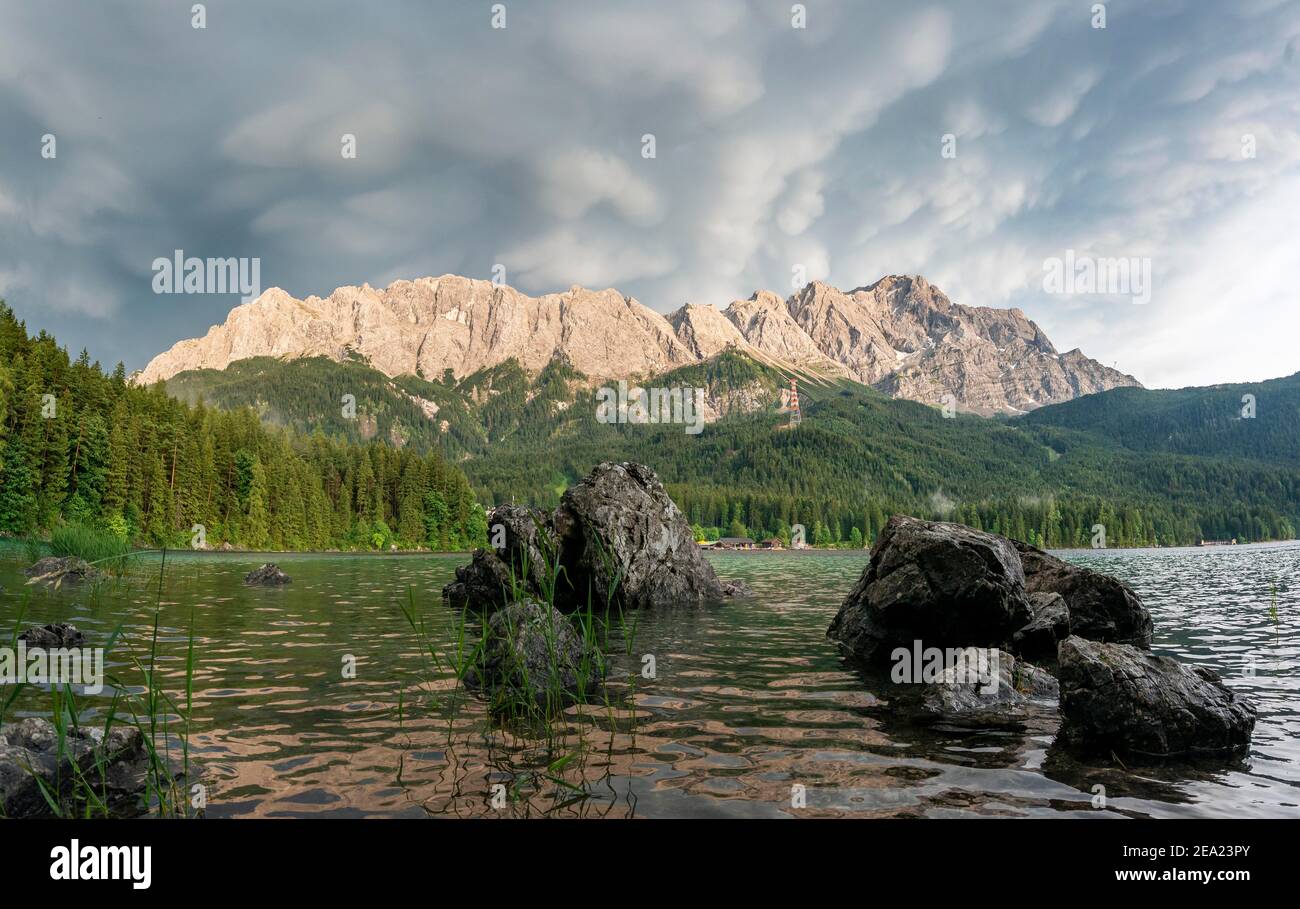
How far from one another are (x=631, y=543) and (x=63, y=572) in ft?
94.5

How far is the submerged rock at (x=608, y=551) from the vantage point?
3428 centimetres

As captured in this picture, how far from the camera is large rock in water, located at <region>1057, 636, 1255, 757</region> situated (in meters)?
10.7

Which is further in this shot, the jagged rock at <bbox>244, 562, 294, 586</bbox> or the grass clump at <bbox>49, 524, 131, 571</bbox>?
the jagged rock at <bbox>244, 562, 294, 586</bbox>

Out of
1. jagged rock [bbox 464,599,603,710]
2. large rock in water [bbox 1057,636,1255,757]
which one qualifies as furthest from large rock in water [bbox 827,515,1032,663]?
jagged rock [bbox 464,599,603,710]

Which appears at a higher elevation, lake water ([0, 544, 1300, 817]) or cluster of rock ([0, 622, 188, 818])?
cluster of rock ([0, 622, 188, 818])

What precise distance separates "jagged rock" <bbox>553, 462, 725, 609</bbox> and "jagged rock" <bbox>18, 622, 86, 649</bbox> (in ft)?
61.9

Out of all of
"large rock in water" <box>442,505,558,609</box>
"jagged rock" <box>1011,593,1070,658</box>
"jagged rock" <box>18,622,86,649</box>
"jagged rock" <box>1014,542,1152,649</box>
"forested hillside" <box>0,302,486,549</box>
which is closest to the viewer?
"jagged rock" <box>18,622,86,649</box>

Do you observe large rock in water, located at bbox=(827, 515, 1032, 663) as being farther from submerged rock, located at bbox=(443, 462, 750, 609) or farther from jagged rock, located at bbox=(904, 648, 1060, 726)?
submerged rock, located at bbox=(443, 462, 750, 609)

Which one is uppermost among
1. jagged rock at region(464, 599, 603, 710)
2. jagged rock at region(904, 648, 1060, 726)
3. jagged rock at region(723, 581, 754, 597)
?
jagged rock at region(464, 599, 603, 710)

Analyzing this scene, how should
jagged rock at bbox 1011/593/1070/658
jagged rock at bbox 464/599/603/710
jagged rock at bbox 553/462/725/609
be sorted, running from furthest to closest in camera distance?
jagged rock at bbox 553/462/725/609 < jagged rock at bbox 1011/593/1070/658 < jagged rock at bbox 464/599/603/710
